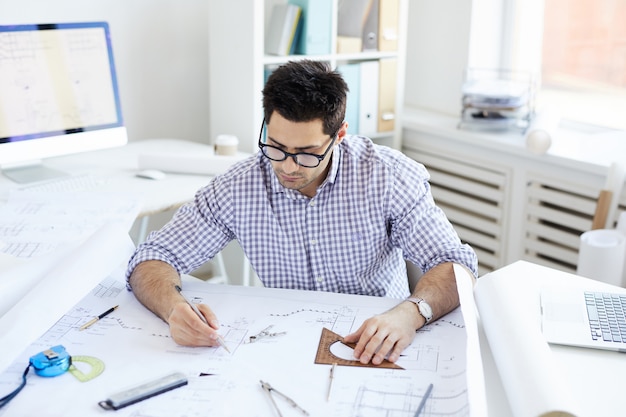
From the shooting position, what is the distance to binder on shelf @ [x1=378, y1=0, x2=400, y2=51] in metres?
2.99

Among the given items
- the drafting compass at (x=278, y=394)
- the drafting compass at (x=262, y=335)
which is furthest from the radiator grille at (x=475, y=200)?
the drafting compass at (x=278, y=394)

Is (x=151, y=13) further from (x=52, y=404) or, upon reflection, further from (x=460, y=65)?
(x=52, y=404)

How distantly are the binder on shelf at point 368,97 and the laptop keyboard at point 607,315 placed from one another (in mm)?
1595

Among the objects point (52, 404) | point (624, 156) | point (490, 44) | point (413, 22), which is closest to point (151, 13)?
point (413, 22)

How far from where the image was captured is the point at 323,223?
5.85ft

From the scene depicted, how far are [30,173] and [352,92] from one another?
1204 millimetres

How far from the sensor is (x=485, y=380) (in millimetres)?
1342

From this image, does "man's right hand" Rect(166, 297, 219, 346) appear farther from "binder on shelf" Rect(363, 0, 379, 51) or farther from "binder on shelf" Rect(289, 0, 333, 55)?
"binder on shelf" Rect(363, 0, 379, 51)

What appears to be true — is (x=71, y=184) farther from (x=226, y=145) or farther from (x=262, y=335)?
(x=262, y=335)

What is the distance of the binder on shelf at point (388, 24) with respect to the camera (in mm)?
2990

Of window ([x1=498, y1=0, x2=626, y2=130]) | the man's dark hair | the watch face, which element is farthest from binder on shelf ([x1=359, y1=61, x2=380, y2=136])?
the watch face

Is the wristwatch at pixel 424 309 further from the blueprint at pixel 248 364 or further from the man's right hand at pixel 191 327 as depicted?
the man's right hand at pixel 191 327

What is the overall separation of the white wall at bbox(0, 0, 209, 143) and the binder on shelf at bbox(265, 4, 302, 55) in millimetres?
384

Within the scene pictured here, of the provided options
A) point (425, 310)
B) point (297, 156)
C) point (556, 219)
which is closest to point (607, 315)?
point (425, 310)
